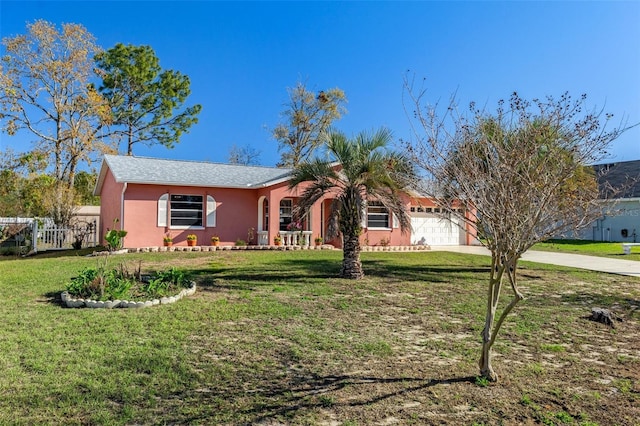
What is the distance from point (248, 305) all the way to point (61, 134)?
2473 cm

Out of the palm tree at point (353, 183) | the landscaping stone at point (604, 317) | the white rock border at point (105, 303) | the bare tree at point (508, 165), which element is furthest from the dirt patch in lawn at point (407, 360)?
the palm tree at point (353, 183)

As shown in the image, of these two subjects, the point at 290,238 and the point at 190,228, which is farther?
the point at 290,238

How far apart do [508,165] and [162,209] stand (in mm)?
16709

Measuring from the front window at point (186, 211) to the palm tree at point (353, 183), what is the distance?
932cm

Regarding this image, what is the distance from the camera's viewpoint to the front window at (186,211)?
1852 centimetres

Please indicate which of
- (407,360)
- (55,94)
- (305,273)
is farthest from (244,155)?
(407,360)

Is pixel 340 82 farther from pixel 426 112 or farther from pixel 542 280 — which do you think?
pixel 426 112

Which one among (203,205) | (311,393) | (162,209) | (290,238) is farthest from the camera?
(290,238)

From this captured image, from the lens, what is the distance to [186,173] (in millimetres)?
19516

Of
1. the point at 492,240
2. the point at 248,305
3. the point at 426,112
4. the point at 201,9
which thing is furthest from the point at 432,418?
the point at 201,9

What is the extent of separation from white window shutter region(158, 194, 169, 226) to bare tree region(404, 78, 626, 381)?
48.2 ft

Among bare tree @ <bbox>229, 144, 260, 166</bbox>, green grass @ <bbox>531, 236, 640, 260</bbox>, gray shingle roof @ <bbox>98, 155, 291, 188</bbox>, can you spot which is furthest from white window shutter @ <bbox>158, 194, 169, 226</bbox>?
bare tree @ <bbox>229, 144, 260, 166</bbox>

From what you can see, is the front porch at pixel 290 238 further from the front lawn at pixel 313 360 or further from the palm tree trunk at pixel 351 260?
the front lawn at pixel 313 360

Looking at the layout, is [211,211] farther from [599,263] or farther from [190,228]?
[599,263]
